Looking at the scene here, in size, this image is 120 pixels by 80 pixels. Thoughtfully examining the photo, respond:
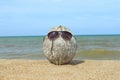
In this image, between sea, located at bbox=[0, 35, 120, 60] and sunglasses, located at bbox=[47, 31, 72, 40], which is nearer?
sunglasses, located at bbox=[47, 31, 72, 40]

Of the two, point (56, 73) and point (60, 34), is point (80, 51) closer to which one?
point (60, 34)

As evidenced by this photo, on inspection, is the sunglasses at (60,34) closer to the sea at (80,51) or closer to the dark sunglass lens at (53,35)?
the dark sunglass lens at (53,35)

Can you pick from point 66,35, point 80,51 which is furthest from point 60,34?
point 80,51

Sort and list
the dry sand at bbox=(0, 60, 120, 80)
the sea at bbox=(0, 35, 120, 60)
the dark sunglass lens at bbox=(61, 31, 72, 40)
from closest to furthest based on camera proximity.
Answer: the dry sand at bbox=(0, 60, 120, 80), the dark sunglass lens at bbox=(61, 31, 72, 40), the sea at bbox=(0, 35, 120, 60)

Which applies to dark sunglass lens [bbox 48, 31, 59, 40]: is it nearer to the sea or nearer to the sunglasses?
the sunglasses

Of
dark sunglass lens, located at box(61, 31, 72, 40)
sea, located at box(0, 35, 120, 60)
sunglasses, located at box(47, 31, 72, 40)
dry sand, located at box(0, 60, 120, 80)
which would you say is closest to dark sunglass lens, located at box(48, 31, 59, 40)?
sunglasses, located at box(47, 31, 72, 40)

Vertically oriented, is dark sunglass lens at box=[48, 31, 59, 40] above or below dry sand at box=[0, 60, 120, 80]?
above

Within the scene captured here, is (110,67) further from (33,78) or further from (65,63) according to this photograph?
(33,78)

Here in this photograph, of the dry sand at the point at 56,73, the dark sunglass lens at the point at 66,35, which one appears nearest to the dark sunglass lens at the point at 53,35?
the dark sunglass lens at the point at 66,35

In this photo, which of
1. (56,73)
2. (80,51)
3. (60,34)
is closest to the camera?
(56,73)

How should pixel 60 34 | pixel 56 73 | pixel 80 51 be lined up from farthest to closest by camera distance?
pixel 80 51, pixel 60 34, pixel 56 73

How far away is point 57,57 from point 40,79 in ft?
8.16

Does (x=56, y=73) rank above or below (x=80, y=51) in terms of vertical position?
above

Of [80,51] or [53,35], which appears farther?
[80,51]
